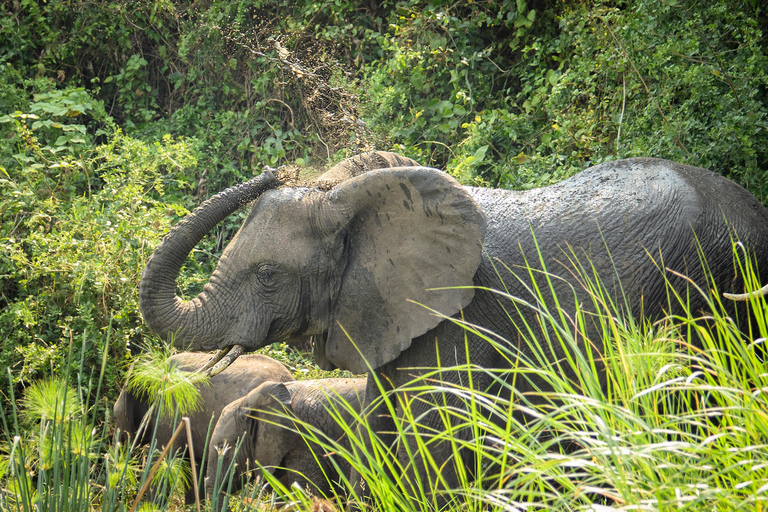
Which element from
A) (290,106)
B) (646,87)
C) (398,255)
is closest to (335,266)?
(398,255)

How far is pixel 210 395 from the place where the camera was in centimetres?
480

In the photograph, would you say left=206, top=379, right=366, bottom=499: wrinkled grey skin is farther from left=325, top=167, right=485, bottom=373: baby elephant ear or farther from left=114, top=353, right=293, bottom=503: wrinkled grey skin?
left=325, top=167, right=485, bottom=373: baby elephant ear

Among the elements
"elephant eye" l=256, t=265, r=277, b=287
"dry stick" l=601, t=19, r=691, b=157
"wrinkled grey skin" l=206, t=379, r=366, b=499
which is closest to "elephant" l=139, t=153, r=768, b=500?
"elephant eye" l=256, t=265, r=277, b=287

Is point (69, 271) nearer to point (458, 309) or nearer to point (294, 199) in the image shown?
point (294, 199)

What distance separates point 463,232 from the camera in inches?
132

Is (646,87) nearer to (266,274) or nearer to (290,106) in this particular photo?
(266,274)

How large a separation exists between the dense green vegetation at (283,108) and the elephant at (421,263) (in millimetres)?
808

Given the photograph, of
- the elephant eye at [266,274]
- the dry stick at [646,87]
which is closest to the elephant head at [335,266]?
the elephant eye at [266,274]

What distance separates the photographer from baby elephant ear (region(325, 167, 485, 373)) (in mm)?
3350

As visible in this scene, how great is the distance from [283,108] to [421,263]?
5153mm

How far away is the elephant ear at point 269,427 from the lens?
13.6 ft

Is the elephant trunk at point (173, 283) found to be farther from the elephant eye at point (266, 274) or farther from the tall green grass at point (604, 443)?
the tall green grass at point (604, 443)

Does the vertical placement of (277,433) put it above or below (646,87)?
below

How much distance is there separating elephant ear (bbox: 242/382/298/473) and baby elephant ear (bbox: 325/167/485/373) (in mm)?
753
